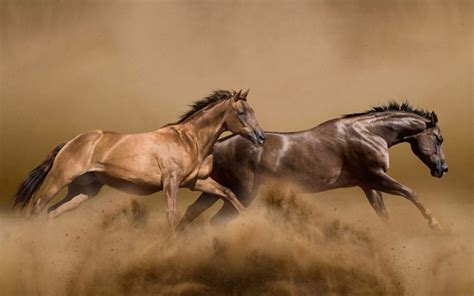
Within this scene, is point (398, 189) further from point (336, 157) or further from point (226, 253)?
point (226, 253)

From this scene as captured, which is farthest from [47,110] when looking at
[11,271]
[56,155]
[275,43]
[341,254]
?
[341,254]

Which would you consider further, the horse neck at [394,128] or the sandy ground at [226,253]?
the horse neck at [394,128]

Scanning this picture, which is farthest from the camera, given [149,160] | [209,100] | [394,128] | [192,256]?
[394,128]

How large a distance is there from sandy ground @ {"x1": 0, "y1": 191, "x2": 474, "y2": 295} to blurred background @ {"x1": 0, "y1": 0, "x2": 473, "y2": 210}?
1.61 feet

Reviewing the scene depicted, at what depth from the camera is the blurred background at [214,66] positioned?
12391 mm

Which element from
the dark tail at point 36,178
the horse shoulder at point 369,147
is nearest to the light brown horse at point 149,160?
the dark tail at point 36,178

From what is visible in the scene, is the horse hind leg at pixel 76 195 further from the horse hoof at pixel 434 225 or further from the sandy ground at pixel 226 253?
the horse hoof at pixel 434 225

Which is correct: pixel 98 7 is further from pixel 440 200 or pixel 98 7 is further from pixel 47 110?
pixel 440 200

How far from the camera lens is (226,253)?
11.9 m

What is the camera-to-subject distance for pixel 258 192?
12023 mm

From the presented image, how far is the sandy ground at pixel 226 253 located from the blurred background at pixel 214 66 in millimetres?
491

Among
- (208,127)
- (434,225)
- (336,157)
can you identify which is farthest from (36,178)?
(434,225)

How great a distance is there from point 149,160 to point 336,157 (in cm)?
198

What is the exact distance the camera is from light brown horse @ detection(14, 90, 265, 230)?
1163cm
